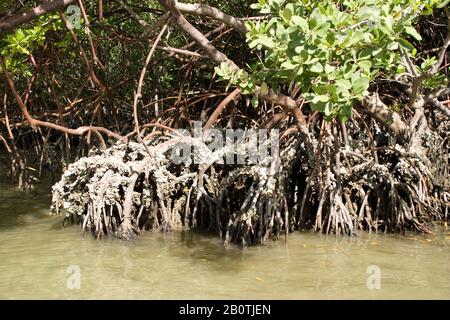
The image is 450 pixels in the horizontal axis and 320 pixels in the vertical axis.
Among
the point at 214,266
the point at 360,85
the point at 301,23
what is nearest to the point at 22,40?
the point at 214,266

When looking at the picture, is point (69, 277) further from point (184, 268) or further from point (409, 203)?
point (409, 203)

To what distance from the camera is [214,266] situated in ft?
14.9

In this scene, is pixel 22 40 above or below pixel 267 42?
above

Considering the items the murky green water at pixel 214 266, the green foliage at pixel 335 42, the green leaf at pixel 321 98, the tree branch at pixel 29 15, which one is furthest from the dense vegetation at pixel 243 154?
the green leaf at pixel 321 98

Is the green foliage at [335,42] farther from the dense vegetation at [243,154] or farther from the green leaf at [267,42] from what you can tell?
the dense vegetation at [243,154]

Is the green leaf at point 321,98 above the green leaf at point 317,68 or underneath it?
underneath

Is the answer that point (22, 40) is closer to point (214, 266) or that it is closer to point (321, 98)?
point (214, 266)

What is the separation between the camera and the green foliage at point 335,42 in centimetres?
341

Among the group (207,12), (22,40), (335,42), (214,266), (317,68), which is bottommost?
(214,266)

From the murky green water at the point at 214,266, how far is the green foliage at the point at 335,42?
1.15 meters

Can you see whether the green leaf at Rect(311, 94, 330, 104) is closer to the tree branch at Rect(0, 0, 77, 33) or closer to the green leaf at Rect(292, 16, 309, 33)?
the green leaf at Rect(292, 16, 309, 33)

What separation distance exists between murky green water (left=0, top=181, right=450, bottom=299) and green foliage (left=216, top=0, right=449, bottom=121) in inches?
45.4

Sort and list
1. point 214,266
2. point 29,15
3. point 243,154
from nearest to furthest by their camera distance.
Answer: point 29,15 → point 214,266 → point 243,154

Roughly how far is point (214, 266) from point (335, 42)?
181 cm
